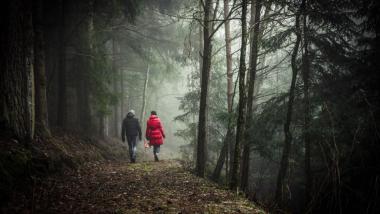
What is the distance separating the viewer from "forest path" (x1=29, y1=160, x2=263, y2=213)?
5371 millimetres

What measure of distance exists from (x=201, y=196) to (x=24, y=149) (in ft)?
14.2

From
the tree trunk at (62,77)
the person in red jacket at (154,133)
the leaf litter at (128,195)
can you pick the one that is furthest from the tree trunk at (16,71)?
the person in red jacket at (154,133)

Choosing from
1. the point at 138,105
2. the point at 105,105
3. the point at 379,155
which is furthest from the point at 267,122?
the point at 138,105

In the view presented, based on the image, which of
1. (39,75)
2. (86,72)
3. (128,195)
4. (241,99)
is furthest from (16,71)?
(86,72)

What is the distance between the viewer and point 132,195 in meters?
6.45

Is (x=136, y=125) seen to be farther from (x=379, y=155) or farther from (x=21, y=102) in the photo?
(x=379, y=155)

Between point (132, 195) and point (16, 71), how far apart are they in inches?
167

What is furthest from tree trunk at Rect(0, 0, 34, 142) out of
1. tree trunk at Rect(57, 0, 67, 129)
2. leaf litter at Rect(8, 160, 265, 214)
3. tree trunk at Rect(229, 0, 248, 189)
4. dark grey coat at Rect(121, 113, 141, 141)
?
tree trunk at Rect(229, 0, 248, 189)

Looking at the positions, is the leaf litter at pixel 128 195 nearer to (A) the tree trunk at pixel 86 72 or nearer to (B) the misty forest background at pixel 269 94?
(B) the misty forest background at pixel 269 94

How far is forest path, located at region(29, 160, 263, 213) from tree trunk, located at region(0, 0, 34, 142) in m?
1.77

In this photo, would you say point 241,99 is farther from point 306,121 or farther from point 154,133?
point 154,133

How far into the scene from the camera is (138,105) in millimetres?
37344

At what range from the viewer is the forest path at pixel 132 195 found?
537cm

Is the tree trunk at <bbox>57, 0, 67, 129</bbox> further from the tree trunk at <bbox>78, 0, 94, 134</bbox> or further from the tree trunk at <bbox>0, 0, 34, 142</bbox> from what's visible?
the tree trunk at <bbox>0, 0, 34, 142</bbox>
